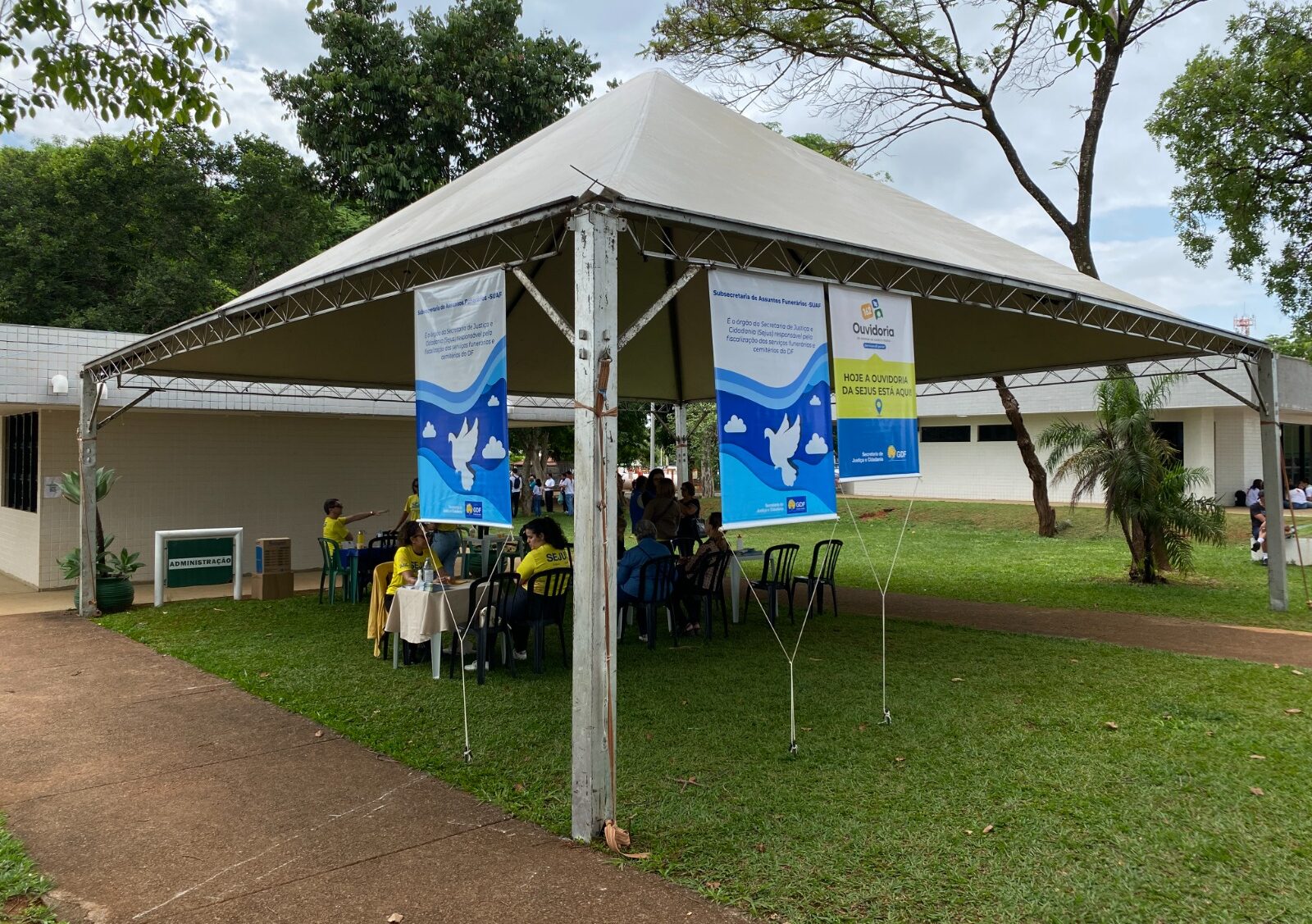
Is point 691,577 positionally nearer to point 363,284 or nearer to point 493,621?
point 493,621

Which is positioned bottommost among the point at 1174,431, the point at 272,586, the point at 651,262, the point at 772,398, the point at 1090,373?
the point at 272,586

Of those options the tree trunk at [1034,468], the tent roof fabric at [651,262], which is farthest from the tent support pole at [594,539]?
the tree trunk at [1034,468]

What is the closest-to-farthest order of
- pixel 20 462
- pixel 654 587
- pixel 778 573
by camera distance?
pixel 654 587, pixel 778 573, pixel 20 462

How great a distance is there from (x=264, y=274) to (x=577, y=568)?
27734 mm

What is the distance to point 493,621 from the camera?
6.87 metres

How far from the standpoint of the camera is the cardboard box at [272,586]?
11422mm

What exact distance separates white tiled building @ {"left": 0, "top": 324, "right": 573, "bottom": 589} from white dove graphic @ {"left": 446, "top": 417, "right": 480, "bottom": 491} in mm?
6772

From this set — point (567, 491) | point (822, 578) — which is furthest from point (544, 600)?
point (567, 491)

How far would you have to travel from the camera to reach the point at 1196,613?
9891mm

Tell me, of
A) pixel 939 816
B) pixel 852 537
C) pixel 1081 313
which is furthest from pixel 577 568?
pixel 852 537

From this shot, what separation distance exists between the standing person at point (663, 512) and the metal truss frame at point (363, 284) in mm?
4413

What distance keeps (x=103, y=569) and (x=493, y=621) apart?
658cm

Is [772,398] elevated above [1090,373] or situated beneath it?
situated beneath

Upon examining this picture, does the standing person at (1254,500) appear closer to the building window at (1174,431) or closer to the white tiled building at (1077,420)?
the white tiled building at (1077,420)
